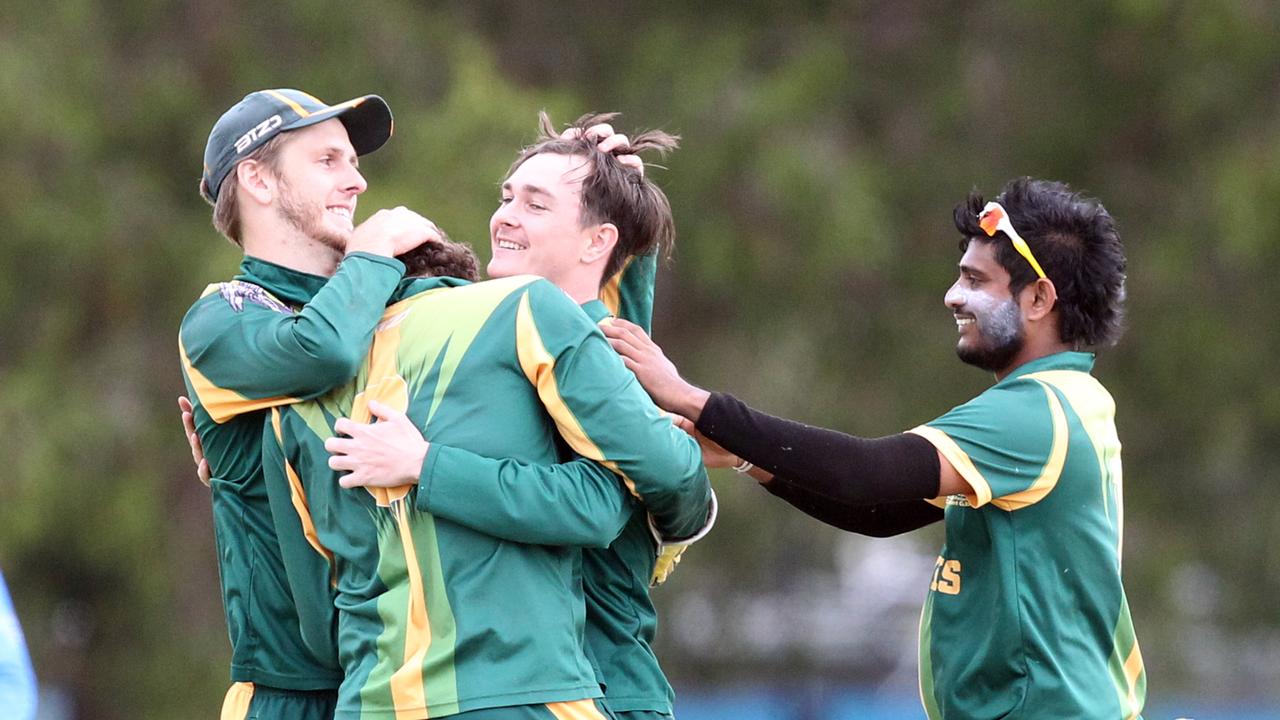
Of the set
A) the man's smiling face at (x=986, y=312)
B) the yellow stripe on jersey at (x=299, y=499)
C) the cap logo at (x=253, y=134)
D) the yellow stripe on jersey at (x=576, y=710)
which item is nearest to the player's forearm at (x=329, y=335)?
the yellow stripe on jersey at (x=299, y=499)

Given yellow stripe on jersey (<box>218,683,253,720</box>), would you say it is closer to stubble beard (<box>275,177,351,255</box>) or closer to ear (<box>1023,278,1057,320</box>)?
stubble beard (<box>275,177,351,255</box>)

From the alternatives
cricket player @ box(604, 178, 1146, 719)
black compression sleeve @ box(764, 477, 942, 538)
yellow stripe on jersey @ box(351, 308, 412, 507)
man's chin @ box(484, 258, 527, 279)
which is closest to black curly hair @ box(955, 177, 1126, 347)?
cricket player @ box(604, 178, 1146, 719)

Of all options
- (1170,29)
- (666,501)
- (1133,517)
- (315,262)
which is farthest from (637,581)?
(1133,517)

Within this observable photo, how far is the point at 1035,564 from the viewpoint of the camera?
4.47m

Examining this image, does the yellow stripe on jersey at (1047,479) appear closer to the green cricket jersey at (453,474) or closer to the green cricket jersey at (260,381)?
the green cricket jersey at (453,474)

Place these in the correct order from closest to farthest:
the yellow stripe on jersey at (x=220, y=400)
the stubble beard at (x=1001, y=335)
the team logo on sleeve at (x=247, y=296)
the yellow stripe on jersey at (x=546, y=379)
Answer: the yellow stripe on jersey at (x=546, y=379) < the yellow stripe on jersey at (x=220, y=400) < the team logo on sleeve at (x=247, y=296) < the stubble beard at (x=1001, y=335)

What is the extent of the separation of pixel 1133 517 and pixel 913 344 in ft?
7.99

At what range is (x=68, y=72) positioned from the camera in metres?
12.7

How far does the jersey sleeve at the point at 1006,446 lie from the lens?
444 cm

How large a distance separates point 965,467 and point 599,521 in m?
1.06

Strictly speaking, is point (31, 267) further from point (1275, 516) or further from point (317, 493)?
point (1275, 516)

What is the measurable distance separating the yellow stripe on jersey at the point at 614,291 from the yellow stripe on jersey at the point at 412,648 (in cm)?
114

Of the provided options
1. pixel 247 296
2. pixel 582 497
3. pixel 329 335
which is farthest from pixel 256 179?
pixel 582 497

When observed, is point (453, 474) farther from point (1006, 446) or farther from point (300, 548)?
point (1006, 446)
